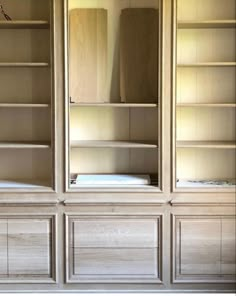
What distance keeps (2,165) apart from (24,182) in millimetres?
272

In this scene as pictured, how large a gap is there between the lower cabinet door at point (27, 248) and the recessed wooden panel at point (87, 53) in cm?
92

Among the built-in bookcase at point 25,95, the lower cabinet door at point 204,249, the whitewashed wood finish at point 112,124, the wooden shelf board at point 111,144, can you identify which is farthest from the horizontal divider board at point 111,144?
the lower cabinet door at point 204,249

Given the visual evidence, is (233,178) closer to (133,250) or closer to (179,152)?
(179,152)

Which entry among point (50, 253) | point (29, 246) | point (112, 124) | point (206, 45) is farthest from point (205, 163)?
point (29, 246)

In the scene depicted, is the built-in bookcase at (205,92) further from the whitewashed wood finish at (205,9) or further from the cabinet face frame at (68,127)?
the cabinet face frame at (68,127)

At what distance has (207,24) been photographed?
3455 millimetres

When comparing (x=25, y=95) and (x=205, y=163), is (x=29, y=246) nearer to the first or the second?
(x=25, y=95)

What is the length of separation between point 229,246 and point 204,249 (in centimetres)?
17

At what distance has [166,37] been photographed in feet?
10.9

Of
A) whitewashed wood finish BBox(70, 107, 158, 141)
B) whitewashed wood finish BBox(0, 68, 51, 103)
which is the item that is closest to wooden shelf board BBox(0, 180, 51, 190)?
whitewashed wood finish BBox(70, 107, 158, 141)

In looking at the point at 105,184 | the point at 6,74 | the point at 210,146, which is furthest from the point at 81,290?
the point at 6,74

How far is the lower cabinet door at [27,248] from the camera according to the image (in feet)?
11.2

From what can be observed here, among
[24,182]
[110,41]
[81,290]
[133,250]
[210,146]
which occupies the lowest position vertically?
[81,290]

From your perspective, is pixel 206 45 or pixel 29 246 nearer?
pixel 29 246
